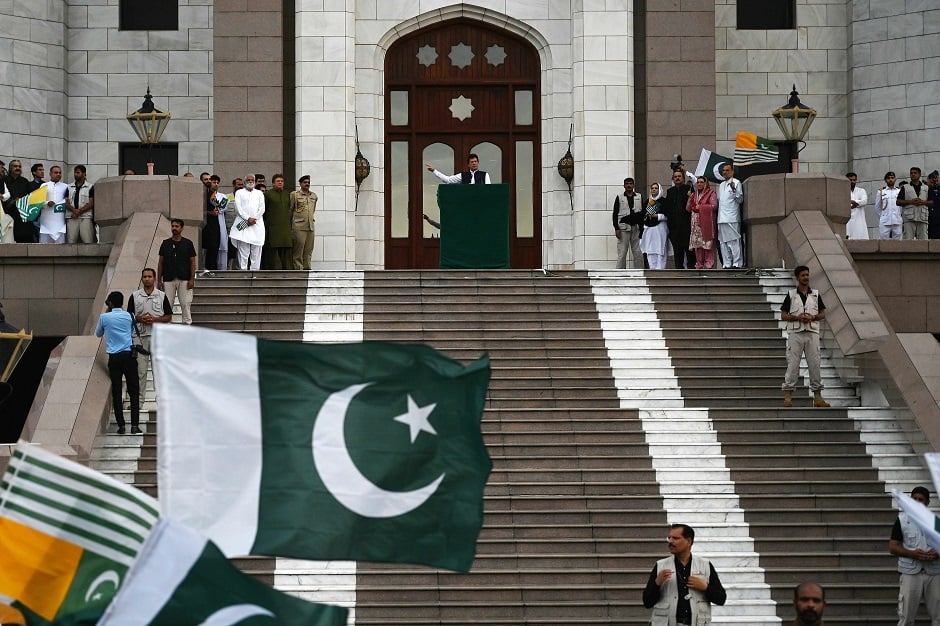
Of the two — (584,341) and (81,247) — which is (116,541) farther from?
(81,247)

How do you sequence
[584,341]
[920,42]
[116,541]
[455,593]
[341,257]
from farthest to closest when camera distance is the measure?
[920,42]
[341,257]
[584,341]
[455,593]
[116,541]

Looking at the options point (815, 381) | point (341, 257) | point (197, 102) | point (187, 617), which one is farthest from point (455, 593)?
point (197, 102)

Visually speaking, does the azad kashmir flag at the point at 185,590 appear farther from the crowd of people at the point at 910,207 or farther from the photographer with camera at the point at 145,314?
the crowd of people at the point at 910,207

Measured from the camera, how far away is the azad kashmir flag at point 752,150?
27.1m

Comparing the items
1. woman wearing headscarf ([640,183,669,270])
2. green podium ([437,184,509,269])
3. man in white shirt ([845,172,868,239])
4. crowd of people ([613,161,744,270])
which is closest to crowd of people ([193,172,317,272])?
green podium ([437,184,509,269])

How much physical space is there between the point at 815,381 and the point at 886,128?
517 inches

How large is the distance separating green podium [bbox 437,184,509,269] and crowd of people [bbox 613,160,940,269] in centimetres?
282

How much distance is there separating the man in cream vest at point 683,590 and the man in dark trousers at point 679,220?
45.6 ft

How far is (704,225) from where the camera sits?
2591cm

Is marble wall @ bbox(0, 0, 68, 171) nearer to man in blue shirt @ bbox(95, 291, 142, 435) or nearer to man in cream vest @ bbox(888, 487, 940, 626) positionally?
man in blue shirt @ bbox(95, 291, 142, 435)

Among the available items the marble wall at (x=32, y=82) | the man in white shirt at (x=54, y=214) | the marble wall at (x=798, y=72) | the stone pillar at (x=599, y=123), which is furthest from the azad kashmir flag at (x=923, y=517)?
the marble wall at (x=32, y=82)

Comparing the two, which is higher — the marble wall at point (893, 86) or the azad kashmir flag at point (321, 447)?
the marble wall at point (893, 86)

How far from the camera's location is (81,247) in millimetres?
24328

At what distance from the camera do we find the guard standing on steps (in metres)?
20.0
